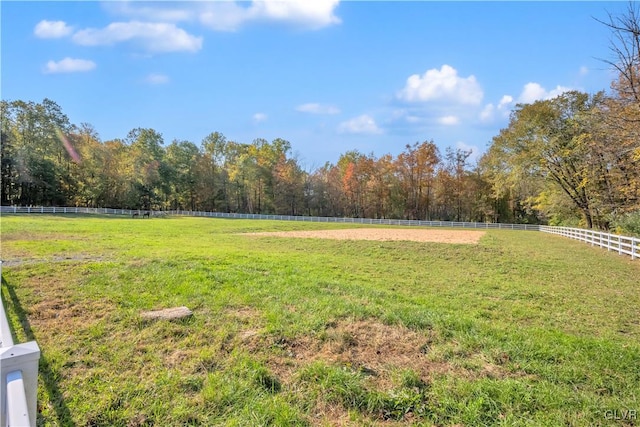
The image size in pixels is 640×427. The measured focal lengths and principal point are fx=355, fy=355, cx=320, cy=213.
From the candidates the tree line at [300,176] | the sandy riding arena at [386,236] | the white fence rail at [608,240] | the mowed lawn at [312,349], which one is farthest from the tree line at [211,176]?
the mowed lawn at [312,349]

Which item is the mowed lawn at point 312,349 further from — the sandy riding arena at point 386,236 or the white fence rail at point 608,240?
the sandy riding arena at point 386,236

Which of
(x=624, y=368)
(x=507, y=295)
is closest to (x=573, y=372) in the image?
(x=624, y=368)

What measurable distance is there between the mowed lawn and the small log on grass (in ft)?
0.44

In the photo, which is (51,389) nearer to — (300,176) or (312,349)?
(312,349)

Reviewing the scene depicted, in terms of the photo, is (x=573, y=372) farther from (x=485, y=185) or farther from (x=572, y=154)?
(x=485, y=185)

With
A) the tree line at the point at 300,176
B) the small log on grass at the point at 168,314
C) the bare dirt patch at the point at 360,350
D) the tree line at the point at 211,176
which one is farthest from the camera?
the tree line at the point at 211,176

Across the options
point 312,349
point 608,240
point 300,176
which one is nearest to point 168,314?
point 312,349

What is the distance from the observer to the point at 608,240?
16.5 m

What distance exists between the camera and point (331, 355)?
12.5 feet

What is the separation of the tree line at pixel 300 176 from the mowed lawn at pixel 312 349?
21493 mm

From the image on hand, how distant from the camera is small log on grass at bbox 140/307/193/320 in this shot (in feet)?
15.1

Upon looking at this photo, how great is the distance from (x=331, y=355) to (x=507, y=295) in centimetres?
499

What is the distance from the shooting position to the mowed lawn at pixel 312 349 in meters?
2.92

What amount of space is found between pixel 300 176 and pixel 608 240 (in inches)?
1957
